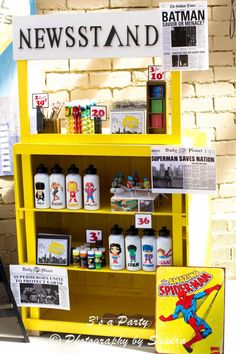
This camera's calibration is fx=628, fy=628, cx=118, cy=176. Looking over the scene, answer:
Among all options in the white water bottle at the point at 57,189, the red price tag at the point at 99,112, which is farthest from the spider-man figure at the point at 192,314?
the red price tag at the point at 99,112

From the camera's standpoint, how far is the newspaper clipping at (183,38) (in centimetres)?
294

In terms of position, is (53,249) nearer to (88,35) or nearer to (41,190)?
(41,190)

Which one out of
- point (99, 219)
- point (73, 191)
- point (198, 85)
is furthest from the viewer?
point (198, 85)

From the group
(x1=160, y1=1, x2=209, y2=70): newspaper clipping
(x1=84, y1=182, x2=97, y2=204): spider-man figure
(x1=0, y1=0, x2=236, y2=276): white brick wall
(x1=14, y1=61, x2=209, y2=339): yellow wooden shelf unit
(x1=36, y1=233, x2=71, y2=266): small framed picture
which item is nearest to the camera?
(x1=160, y1=1, x2=209, y2=70): newspaper clipping

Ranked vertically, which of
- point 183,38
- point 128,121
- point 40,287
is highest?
point 183,38

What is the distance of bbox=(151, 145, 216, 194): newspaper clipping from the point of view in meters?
3.00

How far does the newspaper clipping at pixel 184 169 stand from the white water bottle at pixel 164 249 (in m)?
0.25

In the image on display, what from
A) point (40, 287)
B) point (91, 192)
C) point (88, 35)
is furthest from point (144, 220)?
point (88, 35)

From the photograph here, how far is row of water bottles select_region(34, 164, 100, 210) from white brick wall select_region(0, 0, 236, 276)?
890 millimetres

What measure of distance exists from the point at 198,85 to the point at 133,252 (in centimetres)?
132

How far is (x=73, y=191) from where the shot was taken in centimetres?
323

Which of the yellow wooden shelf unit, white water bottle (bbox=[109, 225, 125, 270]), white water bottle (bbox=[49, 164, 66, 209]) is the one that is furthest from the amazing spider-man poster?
white water bottle (bbox=[49, 164, 66, 209])

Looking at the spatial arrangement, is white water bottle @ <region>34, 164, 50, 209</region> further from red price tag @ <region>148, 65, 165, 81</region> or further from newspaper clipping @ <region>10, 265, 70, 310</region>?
red price tag @ <region>148, 65, 165, 81</region>

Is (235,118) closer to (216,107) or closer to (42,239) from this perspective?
(216,107)
